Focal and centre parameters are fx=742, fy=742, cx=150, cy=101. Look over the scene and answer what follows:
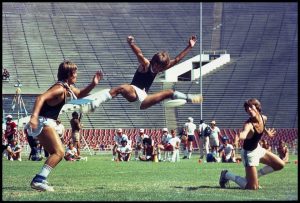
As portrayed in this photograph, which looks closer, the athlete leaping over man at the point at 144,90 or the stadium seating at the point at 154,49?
the athlete leaping over man at the point at 144,90

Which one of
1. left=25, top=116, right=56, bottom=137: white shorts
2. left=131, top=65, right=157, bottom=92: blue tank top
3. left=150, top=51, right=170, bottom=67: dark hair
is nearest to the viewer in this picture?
left=25, top=116, right=56, bottom=137: white shorts

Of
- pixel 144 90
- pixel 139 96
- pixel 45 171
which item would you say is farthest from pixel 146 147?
pixel 45 171

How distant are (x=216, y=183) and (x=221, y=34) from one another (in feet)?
144

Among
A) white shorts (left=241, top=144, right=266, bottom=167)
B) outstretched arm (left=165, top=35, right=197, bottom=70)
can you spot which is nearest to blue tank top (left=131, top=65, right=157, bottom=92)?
outstretched arm (left=165, top=35, right=197, bottom=70)

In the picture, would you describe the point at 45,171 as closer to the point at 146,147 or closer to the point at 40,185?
the point at 40,185

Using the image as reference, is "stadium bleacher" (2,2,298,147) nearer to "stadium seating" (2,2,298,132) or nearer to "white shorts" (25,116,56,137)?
"stadium seating" (2,2,298,132)

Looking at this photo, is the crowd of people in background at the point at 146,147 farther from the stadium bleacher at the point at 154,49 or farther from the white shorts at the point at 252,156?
the stadium bleacher at the point at 154,49

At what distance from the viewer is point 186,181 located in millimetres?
14156

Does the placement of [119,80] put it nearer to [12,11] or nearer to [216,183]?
[12,11]

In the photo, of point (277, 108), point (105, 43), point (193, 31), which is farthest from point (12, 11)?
point (277, 108)

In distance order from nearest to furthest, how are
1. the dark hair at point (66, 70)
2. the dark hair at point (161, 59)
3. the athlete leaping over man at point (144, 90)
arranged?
1. the dark hair at point (66, 70)
2. the athlete leaping over man at point (144, 90)
3. the dark hair at point (161, 59)

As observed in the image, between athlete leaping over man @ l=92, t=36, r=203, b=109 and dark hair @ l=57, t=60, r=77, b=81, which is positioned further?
athlete leaping over man @ l=92, t=36, r=203, b=109

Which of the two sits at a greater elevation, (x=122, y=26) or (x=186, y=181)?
(x=122, y=26)

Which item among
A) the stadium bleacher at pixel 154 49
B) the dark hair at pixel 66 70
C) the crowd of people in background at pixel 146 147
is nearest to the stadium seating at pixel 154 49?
the stadium bleacher at pixel 154 49
